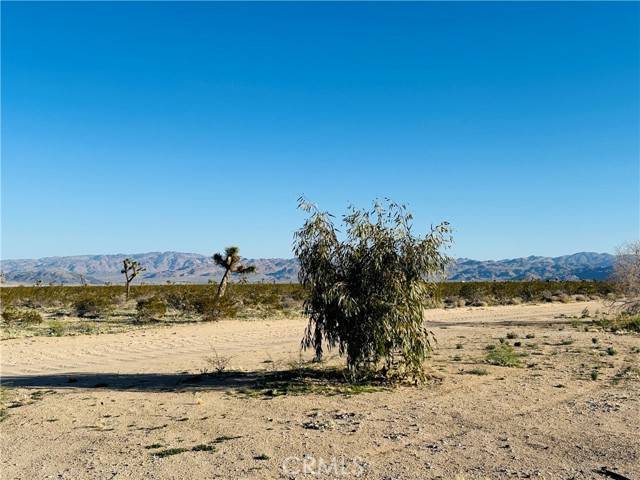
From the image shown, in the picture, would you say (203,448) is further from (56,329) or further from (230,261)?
(230,261)

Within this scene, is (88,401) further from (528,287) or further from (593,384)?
(528,287)

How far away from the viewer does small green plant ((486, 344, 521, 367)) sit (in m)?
14.7

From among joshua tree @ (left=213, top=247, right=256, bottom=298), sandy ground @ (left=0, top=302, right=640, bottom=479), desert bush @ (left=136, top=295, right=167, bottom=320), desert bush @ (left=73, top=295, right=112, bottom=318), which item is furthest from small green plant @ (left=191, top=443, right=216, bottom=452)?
joshua tree @ (left=213, top=247, right=256, bottom=298)

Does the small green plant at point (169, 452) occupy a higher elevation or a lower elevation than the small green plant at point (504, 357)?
lower

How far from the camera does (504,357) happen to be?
15.4 metres

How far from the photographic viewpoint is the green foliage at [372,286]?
12094 mm

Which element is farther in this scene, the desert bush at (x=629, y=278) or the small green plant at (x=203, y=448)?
the desert bush at (x=629, y=278)

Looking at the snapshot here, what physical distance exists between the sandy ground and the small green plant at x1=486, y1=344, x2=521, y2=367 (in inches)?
14.5

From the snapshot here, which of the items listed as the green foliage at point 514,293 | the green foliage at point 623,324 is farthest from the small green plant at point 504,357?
the green foliage at point 514,293

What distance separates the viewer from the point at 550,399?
10.8 metres

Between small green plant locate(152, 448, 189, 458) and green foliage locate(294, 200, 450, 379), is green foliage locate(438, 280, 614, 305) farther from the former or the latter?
small green plant locate(152, 448, 189, 458)

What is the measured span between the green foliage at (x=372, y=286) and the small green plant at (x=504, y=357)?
3.33m

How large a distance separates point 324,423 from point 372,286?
3778 mm

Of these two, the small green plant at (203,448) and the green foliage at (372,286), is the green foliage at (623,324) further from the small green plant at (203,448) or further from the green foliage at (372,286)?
the small green plant at (203,448)
